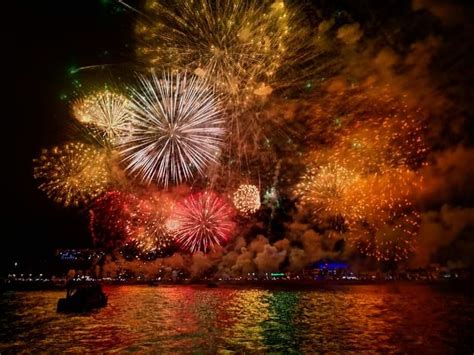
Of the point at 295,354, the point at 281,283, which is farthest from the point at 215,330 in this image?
the point at 281,283

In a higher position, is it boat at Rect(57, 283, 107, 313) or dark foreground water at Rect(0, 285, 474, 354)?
boat at Rect(57, 283, 107, 313)

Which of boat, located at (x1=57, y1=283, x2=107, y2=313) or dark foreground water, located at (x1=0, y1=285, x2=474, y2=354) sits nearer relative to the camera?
dark foreground water, located at (x1=0, y1=285, x2=474, y2=354)

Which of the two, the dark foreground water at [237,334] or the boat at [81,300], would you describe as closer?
the dark foreground water at [237,334]

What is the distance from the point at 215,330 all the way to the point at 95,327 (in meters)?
7.79

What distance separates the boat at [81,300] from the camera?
37.1 m

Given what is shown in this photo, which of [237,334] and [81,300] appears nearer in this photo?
[237,334]

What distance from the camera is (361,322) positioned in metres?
29.1

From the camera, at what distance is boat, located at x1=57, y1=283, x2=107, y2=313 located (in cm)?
3706

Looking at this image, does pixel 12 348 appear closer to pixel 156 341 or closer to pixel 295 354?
pixel 156 341

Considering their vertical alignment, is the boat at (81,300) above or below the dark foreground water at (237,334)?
above

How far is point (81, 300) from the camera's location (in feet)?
123

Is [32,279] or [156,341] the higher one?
[32,279]

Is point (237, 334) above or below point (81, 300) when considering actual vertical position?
below

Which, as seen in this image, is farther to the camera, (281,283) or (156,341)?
(281,283)
